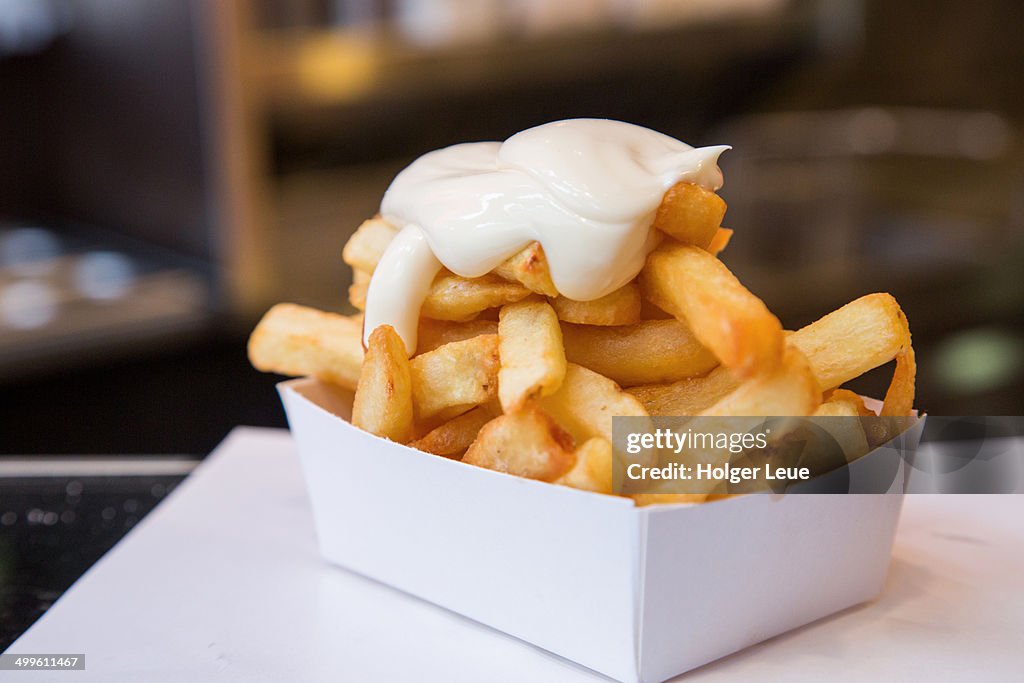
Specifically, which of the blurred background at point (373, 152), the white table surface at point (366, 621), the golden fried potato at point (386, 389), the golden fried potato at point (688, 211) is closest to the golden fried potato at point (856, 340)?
the golden fried potato at point (688, 211)

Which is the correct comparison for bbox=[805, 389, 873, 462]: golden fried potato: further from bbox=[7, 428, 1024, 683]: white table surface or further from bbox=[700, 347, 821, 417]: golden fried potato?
bbox=[7, 428, 1024, 683]: white table surface

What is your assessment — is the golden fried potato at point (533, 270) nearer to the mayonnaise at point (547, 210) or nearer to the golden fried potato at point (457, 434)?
the mayonnaise at point (547, 210)

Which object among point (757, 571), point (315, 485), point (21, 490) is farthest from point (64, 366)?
point (757, 571)

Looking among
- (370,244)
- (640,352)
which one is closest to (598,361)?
(640,352)

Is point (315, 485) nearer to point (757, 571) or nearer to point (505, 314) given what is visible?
point (505, 314)

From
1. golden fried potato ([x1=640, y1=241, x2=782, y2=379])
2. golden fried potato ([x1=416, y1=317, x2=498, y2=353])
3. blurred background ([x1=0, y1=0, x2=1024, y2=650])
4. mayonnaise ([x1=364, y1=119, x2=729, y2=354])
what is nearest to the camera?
golden fried potato ([x1=640, y1=241, x2=782, y2=379])

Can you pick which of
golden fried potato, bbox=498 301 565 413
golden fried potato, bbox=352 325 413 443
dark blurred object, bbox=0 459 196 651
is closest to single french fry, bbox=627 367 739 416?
golden fried potato, bbox=498 301 565 413

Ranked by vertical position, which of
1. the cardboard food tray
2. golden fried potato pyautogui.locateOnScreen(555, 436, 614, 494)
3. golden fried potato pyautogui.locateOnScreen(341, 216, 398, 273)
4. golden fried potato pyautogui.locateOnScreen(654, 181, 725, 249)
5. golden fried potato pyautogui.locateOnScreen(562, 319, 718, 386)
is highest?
golden fried potato pyautogui.locateOnScreen(654, 181, 725, 249)
